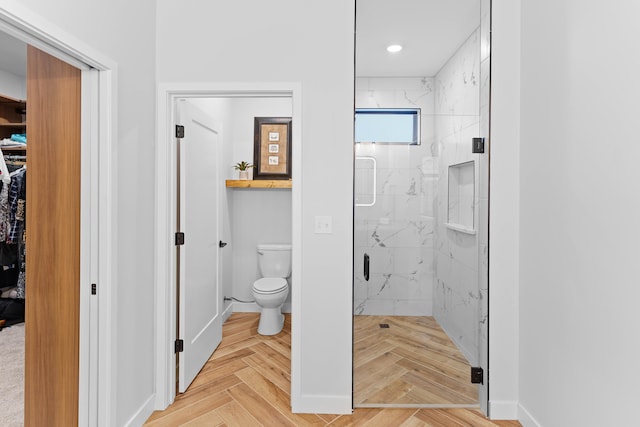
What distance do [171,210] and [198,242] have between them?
380 millimetres

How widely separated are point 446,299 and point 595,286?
81 cm

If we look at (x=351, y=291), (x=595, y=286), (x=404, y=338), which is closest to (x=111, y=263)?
(x=351, y=291)

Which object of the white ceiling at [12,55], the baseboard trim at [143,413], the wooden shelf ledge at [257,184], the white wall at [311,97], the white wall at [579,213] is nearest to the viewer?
the white wall at [579,213]

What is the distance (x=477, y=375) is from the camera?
82.8 inches

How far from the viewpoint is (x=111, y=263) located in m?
1.67

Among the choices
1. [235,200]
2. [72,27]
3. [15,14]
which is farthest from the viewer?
[235,200]

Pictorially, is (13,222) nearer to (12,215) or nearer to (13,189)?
(12,215)

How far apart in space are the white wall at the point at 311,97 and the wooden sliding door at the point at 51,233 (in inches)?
25.3

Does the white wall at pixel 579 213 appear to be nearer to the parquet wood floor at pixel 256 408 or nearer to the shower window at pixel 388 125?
the parquet wood floor at pixel 256 408

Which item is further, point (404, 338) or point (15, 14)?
point (404, 338)

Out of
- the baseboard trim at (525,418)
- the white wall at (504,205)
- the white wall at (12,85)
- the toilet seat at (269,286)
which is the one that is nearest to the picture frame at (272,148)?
the toilet seat at (269,286)

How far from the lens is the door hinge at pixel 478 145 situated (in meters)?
2.09

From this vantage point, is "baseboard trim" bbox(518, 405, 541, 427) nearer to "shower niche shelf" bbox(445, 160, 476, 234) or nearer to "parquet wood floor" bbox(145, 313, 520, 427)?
"parquet wood floor" bbox(145, 313, 520, 427)

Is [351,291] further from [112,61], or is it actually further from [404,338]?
[112,61]
